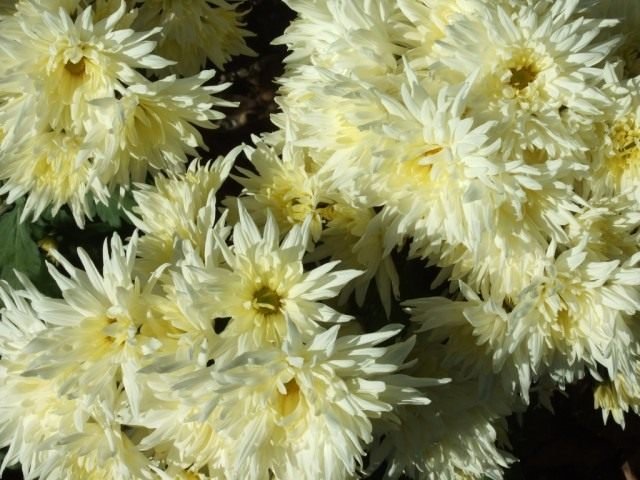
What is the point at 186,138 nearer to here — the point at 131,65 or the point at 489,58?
the point at 131,65

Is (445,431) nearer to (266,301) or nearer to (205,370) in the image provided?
(266,301)

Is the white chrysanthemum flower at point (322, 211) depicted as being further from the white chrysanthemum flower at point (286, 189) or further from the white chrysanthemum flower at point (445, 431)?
the white chrysanthemum flower at point (445, 431)

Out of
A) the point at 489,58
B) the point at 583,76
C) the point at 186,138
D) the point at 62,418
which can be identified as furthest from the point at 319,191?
the point at 62,418

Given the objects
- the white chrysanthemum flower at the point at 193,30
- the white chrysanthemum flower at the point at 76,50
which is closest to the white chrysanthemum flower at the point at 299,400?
the white chrysanthemum flower at the point at 76,50

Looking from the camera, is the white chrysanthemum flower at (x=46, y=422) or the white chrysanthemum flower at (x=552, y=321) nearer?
the white chrysanthemum flower at (x=46, y=422)

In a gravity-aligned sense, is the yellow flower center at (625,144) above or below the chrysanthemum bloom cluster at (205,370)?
above

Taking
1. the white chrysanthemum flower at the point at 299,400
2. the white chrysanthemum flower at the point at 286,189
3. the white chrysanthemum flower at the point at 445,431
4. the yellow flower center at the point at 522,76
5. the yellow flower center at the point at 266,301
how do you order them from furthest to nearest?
the white chrysanthemum flower at the point at 445,431, the white chrysanthemum flower at the point at 286,189, the yellow flower center at the point at 522,76, the yellow flower center at the point at 266,301, the white chrysanthemum flower at the point at 299,400

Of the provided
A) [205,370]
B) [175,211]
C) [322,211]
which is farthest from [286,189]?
[205,370]

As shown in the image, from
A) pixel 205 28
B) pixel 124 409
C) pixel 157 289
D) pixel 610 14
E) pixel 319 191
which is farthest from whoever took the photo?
pixel 205 28
